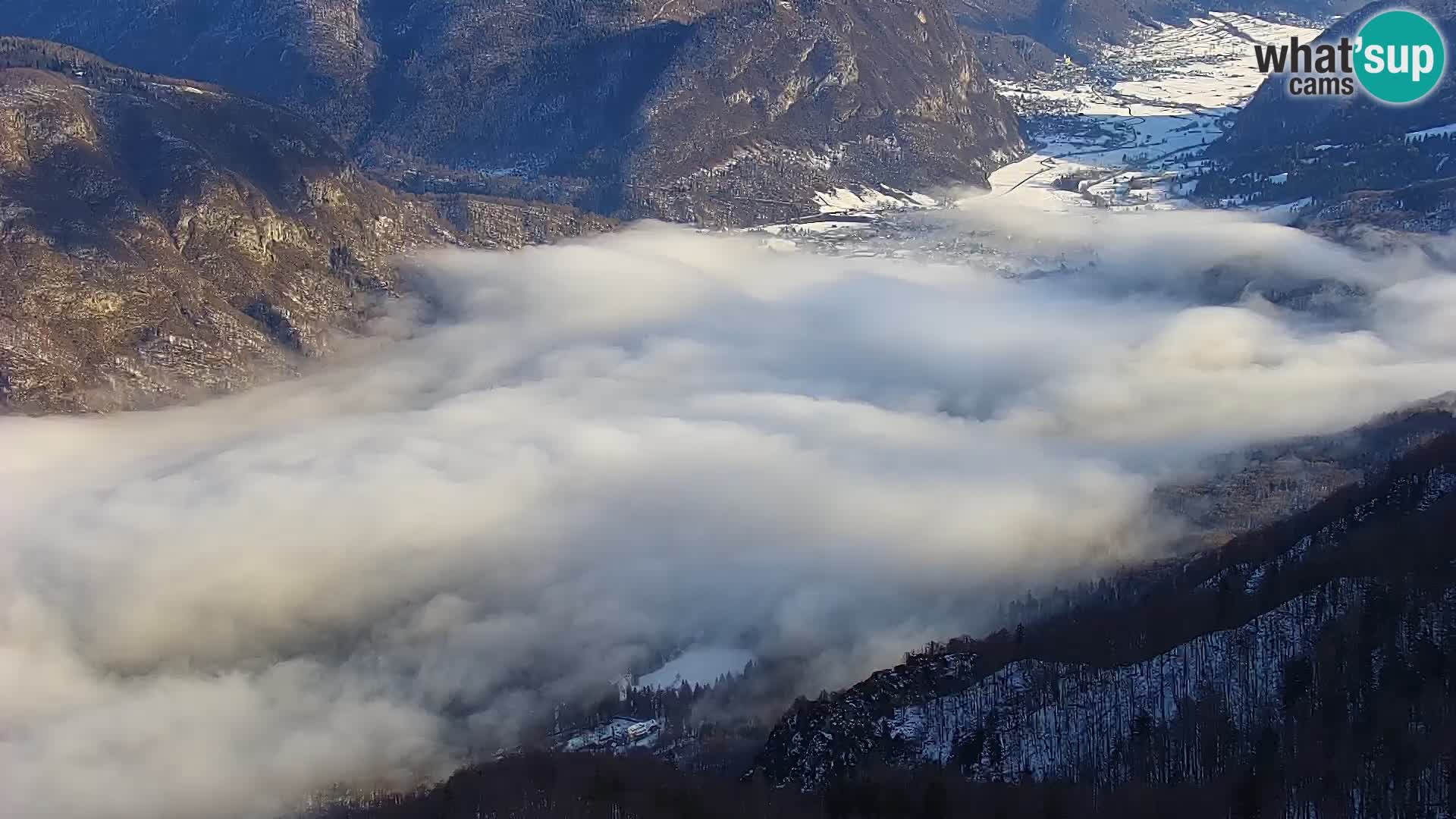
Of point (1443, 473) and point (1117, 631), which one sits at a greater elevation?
point (1443, 473)

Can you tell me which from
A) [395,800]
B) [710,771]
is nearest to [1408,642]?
[710,771]

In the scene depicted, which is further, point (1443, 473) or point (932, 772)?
point (1443, 473)

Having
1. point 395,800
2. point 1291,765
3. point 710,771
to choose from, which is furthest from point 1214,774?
point 395,800

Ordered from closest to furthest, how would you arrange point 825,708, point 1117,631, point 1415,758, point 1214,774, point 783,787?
point 1415,758 < point 1214,774 < point 783,787 < point 825,708 < point 1117,631

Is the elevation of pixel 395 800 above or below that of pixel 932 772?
below

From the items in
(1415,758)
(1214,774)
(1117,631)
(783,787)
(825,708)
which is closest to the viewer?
(1415,758)

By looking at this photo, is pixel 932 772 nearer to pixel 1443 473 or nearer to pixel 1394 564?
pixel 1394 564

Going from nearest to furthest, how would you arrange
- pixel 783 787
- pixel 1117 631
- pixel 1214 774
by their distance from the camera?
pixel 1214 774 < pixel 783 787 < pixel 1117 631

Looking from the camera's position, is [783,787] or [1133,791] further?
[783,787]

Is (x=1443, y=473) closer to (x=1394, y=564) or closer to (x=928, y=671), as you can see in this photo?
(x=1394, y=564)

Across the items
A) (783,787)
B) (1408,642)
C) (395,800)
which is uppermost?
(1408,642)
